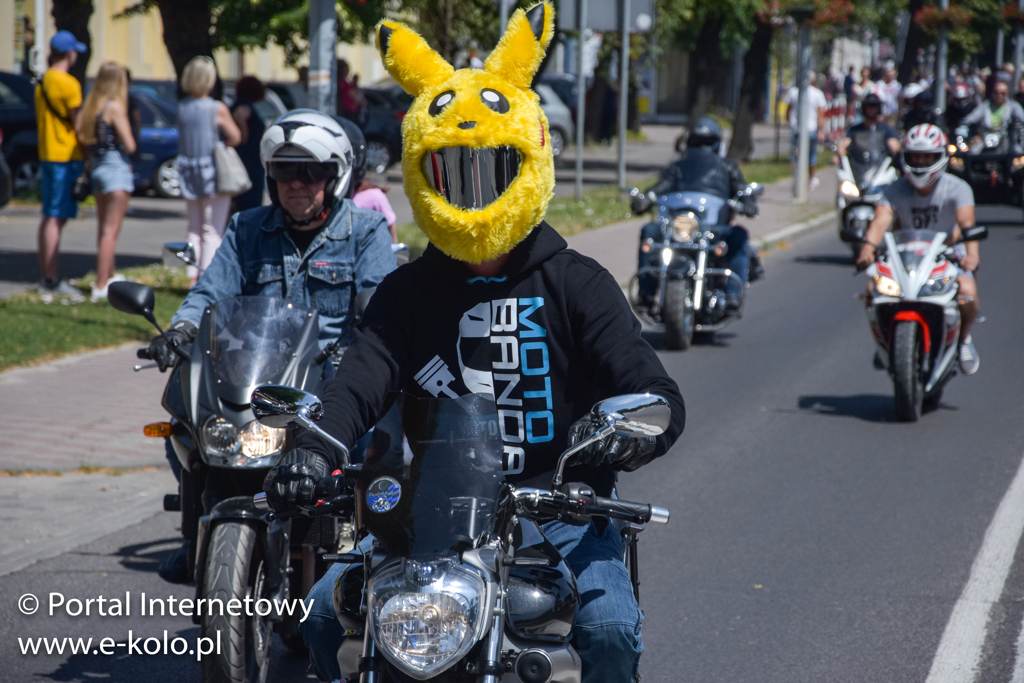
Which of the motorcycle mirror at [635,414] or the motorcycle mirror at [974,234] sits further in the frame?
the motorcycle mirror at [974,234]

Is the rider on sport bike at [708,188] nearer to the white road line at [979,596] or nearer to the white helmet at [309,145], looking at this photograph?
the white road line at [979,596]

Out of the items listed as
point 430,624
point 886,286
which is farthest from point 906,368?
point 430,624

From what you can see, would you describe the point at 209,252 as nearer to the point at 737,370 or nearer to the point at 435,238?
the point at 737,370

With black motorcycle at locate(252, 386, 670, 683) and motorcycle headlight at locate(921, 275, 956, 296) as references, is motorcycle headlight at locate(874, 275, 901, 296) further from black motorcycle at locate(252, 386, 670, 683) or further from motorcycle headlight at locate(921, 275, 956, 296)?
black motorcycle at locate(252, 386, 670, 683)

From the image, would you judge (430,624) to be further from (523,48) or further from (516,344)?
(523,48)

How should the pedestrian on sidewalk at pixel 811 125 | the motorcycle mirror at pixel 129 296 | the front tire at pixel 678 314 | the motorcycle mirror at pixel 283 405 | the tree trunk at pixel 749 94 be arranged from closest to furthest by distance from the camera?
the motorcycle mirror at pixel 283 405 < the motorcycle mirror at pixel 129 296 < the front tire at pixel 678 314 < the pedestrian on sidewalk at pixel 811 125 < the tree trunk at pixel 749 94

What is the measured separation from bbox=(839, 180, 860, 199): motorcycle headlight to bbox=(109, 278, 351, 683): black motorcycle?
529 inches

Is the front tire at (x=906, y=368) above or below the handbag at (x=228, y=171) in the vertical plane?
below

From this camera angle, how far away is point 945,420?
9.74 meters

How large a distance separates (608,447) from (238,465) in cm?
187

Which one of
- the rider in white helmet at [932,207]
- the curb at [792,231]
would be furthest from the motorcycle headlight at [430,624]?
the curb at [792,231]

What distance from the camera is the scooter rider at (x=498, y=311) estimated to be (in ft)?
11.8

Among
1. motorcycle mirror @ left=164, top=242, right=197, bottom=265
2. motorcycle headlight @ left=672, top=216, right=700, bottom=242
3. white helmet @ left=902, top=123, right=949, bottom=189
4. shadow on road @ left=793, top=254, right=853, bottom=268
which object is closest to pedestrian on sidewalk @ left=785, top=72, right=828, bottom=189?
shadow on road @ left=793, top=254, right=853, bottom=268

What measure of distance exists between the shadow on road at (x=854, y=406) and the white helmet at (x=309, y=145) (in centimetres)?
517
